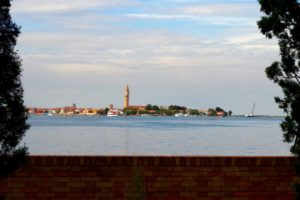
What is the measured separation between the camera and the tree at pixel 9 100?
9.08 m

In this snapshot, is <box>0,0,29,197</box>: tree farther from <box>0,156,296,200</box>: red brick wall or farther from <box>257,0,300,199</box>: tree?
<box>257,0,300,199</box>: tree

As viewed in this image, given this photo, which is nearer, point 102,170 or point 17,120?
point 17,120

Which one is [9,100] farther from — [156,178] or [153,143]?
[153,143]

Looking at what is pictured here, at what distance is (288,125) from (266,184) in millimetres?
1157

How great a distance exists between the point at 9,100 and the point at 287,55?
14.4 feet

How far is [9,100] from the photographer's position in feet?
29.9

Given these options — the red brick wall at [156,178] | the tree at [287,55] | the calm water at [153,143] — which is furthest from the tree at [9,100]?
the calm water at [153,143]

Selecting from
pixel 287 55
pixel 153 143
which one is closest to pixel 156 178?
pixel 287 55

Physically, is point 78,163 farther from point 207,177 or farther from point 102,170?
point 207,177

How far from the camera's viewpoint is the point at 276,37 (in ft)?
35.3

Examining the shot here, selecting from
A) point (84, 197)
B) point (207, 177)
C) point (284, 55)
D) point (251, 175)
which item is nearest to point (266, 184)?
point (251, 175)

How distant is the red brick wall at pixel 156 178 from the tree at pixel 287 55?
31.8 inches

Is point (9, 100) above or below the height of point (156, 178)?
above

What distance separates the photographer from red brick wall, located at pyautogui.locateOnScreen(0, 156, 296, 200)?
34.9 feet
